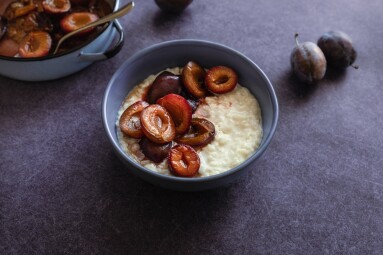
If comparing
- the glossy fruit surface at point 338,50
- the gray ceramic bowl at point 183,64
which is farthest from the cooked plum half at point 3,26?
the glossy fruit surface at point 338,50

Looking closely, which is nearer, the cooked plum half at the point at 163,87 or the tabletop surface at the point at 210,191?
the tabletop surface at the point at 210,191

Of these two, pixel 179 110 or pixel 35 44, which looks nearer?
pixel 179 110

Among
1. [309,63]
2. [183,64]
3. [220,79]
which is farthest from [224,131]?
[309,63]

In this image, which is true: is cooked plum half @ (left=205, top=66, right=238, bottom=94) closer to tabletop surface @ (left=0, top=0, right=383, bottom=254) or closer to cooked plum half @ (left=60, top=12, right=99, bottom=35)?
tabletop surface @ (left=0, top=0, right=383, bottom=254)

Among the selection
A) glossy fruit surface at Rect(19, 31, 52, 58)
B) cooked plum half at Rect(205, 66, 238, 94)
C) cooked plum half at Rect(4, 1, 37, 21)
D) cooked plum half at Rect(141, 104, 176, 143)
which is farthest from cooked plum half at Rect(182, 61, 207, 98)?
cooked plum half at Rect(4, 1, 37, 21)

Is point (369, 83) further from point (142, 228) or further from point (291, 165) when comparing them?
point (142, 228)

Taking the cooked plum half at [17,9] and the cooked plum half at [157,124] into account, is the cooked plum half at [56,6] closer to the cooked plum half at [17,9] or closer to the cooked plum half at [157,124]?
the cooked plum half at [17,9]

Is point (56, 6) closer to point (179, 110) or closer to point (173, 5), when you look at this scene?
point (173, 5)
